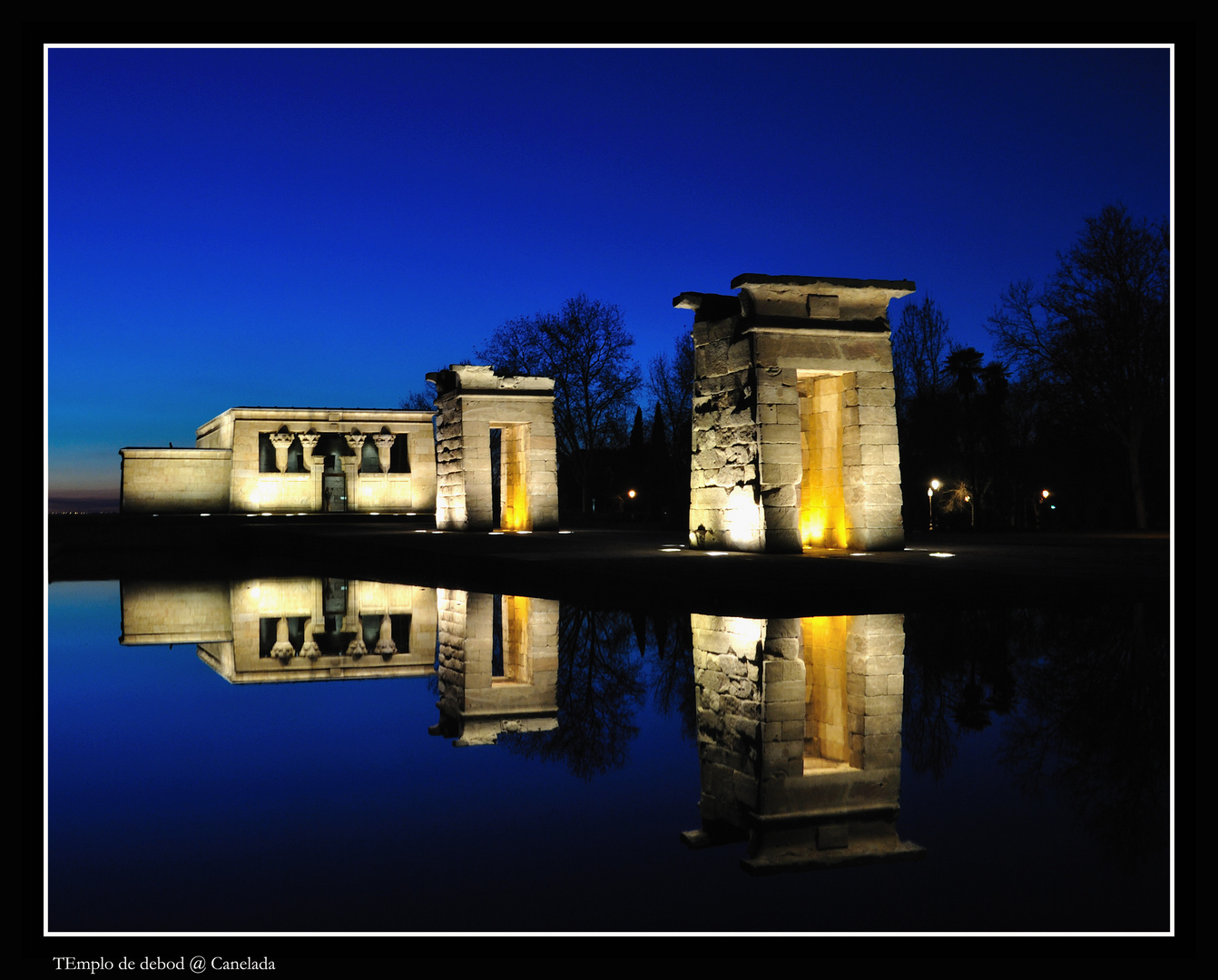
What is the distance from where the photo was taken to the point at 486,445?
26438 mm

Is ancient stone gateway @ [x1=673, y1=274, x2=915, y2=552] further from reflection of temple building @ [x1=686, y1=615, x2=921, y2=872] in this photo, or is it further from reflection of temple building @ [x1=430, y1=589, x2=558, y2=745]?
reflection of temple building @ [x1=686, y1=615, x2=921, y2=872]

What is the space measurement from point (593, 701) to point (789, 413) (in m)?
10.2

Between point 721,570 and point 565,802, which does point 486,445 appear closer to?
point 721,570

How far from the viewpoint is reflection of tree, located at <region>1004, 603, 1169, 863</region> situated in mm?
3555

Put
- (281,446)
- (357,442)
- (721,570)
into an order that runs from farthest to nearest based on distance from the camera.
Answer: (357,442), (281,446), (721,570)

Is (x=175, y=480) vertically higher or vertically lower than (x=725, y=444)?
higher

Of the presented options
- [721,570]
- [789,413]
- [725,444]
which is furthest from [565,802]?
[725,444]

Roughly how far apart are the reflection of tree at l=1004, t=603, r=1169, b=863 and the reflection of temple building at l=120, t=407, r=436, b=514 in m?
38.3

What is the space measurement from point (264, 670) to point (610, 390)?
3427cm

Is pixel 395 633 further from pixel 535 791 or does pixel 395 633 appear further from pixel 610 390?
pixel 610 390

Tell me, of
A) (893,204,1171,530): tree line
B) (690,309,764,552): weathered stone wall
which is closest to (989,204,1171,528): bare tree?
(893,204,1171,530): tree line

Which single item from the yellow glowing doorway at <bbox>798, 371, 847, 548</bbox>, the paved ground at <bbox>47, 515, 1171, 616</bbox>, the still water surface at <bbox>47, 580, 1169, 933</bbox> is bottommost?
the still water surface at <bbox>47, 580, 1169, 933</bbox>
